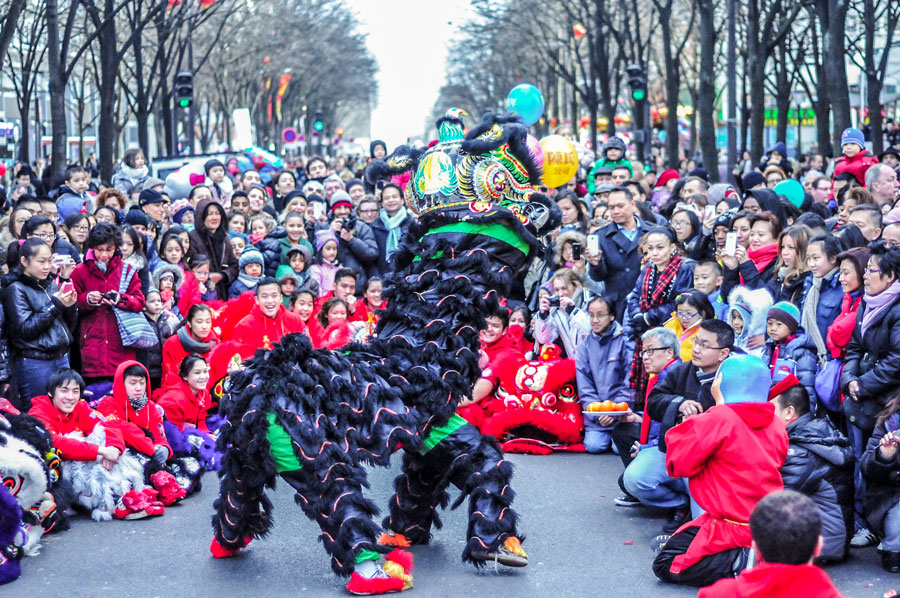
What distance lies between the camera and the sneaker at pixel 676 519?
7152mm

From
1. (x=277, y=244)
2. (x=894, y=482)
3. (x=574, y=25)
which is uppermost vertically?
(x=574, y=25)

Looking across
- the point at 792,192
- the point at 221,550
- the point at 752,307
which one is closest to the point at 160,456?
the point at 221,550

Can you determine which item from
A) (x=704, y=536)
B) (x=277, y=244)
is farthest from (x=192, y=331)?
(x=704, y=536)

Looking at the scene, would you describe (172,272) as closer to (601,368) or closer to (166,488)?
(166,488)

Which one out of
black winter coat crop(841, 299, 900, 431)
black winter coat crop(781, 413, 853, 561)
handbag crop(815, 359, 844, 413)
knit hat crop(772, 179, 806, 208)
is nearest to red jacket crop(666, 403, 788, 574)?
black winter coat crop(781, 413, 853, 561)

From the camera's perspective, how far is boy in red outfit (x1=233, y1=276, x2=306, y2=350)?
9.95 metres

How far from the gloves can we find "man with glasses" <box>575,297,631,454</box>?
3.24 meters

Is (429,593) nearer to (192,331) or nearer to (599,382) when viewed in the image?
(599,382)

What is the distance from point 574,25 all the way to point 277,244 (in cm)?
2471

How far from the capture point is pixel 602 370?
9.48 meters

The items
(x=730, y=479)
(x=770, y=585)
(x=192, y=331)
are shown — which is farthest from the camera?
(x=192, y=331)

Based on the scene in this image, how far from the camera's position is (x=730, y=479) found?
19.7 feet

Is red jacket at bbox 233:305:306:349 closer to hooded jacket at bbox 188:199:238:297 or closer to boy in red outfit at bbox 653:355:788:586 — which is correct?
hooded jacket at bbox 188:199:238:297

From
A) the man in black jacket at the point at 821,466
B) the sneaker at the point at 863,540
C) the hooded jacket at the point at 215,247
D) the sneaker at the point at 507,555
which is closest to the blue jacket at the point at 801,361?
the man in black jacket at the point at 821,466
